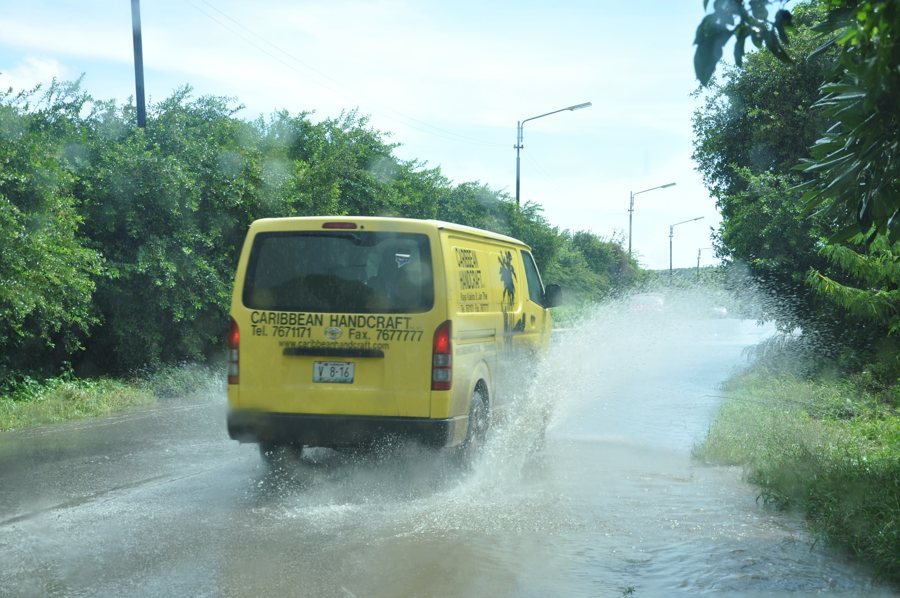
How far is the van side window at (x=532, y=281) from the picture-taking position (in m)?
10.6

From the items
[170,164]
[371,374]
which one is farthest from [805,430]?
[170,164]

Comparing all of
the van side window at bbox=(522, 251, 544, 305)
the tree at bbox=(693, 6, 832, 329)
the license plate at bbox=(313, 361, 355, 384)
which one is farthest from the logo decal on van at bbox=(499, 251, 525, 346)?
the tree at bbox=(693, 6, 832, 329)

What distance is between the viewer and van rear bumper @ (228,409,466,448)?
291 inches

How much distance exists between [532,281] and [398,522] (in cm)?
473

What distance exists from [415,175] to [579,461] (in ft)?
75.8

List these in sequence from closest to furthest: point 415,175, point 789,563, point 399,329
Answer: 1. point 789,563
2. point 399,329
3. point 415,175

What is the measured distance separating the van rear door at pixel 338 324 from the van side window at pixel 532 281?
3.19 metres

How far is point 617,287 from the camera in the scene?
221 ft

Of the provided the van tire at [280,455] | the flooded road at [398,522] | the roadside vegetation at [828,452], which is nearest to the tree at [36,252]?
the flooded road at [398,522]

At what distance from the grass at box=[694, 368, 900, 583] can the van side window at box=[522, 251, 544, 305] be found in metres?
2.40

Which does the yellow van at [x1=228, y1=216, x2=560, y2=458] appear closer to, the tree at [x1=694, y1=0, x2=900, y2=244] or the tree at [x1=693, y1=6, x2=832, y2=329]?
the tree at [x1=694, y1=0, x2=900, y2=244]

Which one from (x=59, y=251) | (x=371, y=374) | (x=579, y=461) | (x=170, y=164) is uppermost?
(x=170, y=164)

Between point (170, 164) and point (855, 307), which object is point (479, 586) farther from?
point (170, 164)

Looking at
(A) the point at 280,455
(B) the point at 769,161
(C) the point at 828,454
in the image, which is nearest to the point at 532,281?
(A) the point at 280,455
